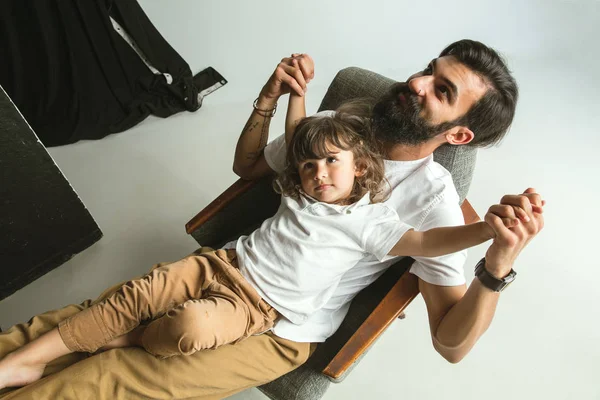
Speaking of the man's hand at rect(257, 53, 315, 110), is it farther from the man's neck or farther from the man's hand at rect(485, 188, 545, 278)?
the man's hand at rect(485, 188, 545, 278)

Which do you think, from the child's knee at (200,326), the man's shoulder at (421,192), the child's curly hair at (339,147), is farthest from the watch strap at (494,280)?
the child's knee at (200,326)

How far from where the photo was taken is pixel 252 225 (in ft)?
5.25

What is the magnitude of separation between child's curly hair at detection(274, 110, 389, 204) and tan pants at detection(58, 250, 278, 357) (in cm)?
31

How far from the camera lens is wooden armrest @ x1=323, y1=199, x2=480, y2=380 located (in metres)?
1.20

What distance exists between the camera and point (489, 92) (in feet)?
4.25

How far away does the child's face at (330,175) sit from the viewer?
121cm

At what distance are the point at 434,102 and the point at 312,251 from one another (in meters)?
0.55

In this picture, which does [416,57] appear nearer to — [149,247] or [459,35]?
[459,35]

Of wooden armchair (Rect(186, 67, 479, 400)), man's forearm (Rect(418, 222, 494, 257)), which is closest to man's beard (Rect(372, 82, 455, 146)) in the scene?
wooden armchair (Rect(186, 67, 479, 400))

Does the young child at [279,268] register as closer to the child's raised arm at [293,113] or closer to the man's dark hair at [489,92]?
the child's raised arm at [293,113]

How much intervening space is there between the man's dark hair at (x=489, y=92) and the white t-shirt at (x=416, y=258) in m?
0.17

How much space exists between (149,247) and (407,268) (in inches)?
45.9

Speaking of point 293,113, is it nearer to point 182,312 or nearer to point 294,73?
point 294,73

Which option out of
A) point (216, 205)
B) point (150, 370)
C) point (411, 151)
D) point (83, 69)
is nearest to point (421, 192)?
point (411, 151)
